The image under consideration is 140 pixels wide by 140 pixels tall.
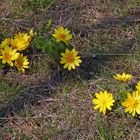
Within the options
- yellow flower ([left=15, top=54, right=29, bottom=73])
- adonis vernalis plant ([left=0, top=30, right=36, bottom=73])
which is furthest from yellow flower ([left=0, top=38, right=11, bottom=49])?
yellow flower ([left=15, top=54, right=29, bottom=73])

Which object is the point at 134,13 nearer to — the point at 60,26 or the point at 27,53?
the point at 60,26

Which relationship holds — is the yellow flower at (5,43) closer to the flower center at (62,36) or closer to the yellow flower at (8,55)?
the yellow flower at (8,55)

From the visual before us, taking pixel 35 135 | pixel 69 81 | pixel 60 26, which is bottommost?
pixel 35 135

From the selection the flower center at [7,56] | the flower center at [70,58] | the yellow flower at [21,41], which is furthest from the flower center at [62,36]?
the flower center at [7,56]

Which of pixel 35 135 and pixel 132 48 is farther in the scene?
pixel 132 48

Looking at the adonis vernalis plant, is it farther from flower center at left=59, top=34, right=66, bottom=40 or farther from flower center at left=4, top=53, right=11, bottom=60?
flower center at left=59, top=34, right=66, bottom=40

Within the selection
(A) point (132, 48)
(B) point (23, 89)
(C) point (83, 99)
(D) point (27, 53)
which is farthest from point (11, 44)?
(A) point (132, 48)

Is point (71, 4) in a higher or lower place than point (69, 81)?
higher

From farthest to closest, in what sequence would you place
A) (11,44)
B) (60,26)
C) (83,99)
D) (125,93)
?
(60,26)
(11,44)
(83,99)
(125,93)
